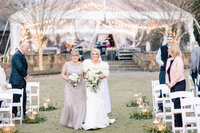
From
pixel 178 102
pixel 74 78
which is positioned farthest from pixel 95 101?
pixel 178 102

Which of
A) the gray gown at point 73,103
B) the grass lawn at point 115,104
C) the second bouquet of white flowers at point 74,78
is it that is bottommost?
the grass lawn at point 115,104

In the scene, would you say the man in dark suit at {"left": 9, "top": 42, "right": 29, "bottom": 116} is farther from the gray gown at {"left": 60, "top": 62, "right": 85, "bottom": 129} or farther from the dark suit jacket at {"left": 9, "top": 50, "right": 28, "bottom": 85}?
the gray gown at {"left": 60, "top": 62, "right": 85, "bottom": 129}

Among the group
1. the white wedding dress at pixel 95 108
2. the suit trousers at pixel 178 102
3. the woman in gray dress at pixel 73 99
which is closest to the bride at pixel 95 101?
the white wedding dress at pixel 95 108

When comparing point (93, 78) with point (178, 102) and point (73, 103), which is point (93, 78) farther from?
point (178, 102)

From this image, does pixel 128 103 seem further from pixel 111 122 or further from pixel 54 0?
pixel 54 0

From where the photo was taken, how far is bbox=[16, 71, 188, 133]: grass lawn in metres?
8.11

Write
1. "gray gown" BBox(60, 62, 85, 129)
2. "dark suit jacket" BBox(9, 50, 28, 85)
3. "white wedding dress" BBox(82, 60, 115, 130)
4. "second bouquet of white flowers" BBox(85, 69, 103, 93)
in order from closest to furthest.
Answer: "second bouquet of white flowers" BBox(85, 69, 103, 93)
"white wedding dress" BBox(82, 60, 115, 130)
"gray gown" BBox(60, 62, 85, 129)
"dark suit jacket" BBox(9, 50, 28, 85)

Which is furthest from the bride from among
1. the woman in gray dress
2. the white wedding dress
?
the woman in gray dress

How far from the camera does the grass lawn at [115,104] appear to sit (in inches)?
319

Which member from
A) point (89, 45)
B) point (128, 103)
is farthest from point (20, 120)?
point (89, 45)

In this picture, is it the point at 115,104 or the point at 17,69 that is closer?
the point at 17,69

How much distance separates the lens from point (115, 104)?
470 inches

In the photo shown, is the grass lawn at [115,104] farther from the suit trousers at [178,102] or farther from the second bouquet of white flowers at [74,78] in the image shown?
the second bouquet of white flowers at [74,78]

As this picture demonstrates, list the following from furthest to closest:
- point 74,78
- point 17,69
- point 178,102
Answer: point 17,69 < point 74,78 < point 178,102
